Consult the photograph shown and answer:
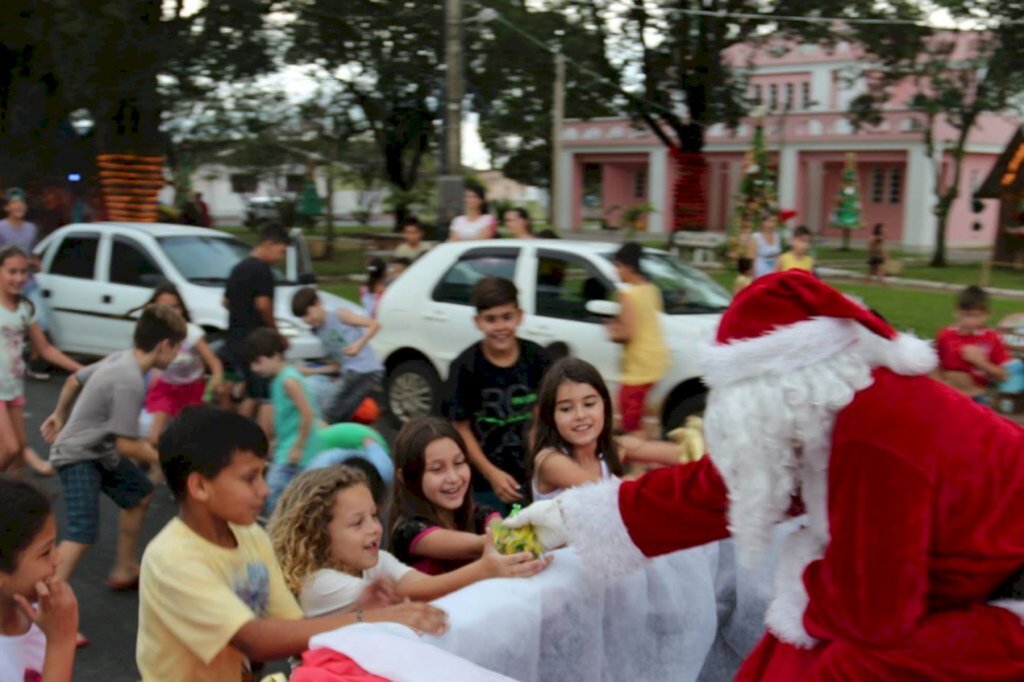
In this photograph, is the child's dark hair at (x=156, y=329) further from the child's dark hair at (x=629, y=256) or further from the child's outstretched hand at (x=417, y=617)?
the child's dark hair at (x=629, y=256)

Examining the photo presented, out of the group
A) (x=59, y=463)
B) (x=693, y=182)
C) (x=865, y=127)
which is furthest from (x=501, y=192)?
(x=59, y=463)

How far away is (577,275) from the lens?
847 cm

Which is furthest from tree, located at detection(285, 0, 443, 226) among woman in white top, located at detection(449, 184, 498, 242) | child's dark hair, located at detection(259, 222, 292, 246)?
child's dark hair, located at detection(259, 222, 292, 246)

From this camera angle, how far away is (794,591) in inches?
90.7

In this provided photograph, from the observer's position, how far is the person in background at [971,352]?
7.07 meters

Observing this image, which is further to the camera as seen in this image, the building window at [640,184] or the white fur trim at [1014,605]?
the building window at [640,184]

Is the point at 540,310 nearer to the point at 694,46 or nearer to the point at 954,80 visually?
the point at 694,46

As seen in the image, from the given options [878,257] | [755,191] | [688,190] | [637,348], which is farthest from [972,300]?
[688,190]

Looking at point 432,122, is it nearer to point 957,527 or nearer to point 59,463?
point 59,463

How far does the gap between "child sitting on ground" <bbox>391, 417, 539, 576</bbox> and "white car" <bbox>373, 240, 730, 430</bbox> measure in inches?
163

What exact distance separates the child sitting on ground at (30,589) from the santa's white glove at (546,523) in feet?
3.38

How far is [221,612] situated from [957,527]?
1491 mm

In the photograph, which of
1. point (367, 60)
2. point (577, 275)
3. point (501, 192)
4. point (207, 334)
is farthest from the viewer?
point (501, 192)

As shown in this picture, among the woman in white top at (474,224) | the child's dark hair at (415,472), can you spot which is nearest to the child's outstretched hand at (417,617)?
the child's dark hair at (415,472)
